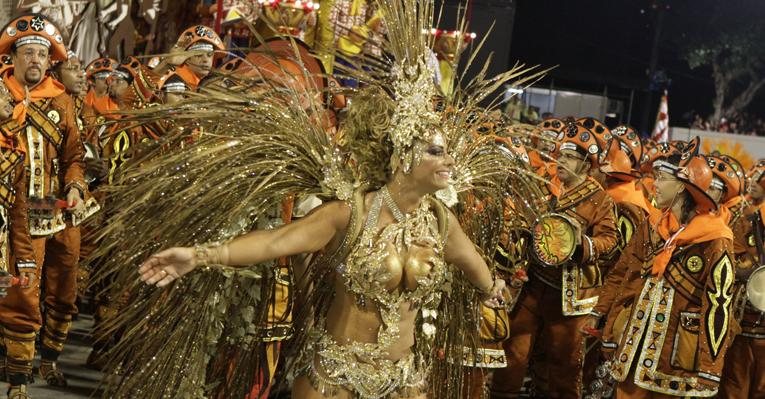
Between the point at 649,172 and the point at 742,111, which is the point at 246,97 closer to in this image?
the point at 649,172

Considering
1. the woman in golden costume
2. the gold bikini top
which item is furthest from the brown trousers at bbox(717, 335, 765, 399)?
the gold bikini top

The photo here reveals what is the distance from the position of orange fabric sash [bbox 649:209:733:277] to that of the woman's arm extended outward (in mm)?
2583

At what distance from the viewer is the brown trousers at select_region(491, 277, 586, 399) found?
27.9 ft

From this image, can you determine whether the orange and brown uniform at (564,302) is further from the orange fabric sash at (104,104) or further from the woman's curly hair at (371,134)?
the orange fabric sash at (104,104)

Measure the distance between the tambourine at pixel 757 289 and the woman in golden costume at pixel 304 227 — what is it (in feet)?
10.3

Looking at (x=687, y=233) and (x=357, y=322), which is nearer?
(x=357, y=322)

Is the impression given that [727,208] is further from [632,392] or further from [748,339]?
[632,392]

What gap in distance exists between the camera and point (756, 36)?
35.7 metres

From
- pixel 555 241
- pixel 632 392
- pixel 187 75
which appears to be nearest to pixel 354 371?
pixel 632 392

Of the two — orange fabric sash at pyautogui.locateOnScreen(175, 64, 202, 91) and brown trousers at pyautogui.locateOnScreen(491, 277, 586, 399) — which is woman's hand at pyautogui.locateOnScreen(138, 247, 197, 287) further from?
brown trousers at pyautogui.locateOnScreen(491, 277, 586, 399)

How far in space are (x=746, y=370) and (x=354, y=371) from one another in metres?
4.19

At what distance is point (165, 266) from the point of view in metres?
4.66

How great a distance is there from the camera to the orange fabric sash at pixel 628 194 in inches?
378

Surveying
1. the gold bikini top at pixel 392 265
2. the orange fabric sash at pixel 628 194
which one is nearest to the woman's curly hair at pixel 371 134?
the gold bikini top at pixel 392 265
